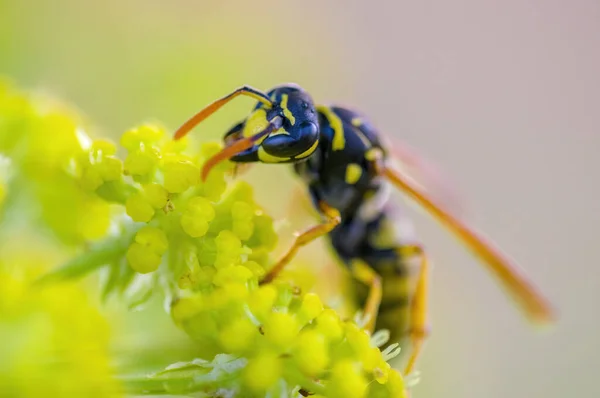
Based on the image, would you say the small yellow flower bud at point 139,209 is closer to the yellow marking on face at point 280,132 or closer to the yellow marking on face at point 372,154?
the yellow marking on face at point 280,132

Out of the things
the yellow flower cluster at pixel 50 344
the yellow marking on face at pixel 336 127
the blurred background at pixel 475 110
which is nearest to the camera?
A: the yellow flower cluster at pixel 50 344

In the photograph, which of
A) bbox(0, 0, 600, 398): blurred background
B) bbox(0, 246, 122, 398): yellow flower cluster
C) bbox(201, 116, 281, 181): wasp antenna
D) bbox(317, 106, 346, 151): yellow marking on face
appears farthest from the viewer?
bbox(0, 0, 600, 398): blurred background

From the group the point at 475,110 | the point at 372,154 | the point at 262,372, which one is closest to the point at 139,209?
the point at 262,372

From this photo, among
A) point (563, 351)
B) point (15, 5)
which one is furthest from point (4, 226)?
point (563, 351)

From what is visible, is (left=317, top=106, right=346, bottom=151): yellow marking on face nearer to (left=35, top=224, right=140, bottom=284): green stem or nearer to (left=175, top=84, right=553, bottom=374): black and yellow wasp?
(left=175, top=84, right=553, bottom=374): black and yellow wasp

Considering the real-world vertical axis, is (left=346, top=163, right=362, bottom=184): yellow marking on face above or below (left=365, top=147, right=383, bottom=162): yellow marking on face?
below

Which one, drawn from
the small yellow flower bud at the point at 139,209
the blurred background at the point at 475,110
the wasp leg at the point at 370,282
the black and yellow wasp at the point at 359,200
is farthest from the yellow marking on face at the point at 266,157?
the blurred background at the point at 475,110

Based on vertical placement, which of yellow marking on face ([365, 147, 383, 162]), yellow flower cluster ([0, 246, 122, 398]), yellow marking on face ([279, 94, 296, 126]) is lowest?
yellow flower cluster ([0, 246, 122, 398])

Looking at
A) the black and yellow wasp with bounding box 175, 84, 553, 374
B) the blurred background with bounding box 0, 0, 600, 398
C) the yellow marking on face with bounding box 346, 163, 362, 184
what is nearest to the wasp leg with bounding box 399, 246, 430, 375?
the black and yellow wasp with bounding box 175, 84, 553, 374
